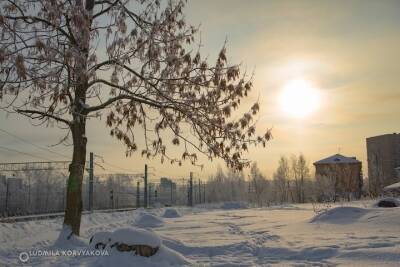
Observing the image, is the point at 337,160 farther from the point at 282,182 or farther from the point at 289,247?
the point at 289,247

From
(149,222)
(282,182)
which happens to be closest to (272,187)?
(282,182)

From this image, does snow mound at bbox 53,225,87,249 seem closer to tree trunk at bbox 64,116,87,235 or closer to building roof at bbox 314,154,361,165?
tree trunk at bbox 64,116,87,235

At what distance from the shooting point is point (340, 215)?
14367 mm

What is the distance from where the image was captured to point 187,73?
9.71 meters

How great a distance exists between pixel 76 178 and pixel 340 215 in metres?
8.04

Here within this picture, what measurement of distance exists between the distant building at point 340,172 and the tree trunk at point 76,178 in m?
48.6

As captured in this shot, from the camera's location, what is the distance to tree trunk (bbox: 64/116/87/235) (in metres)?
11.6

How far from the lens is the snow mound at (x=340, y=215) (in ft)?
45.2

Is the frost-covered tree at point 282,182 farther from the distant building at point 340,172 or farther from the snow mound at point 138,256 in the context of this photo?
the snow mound at point 138,256

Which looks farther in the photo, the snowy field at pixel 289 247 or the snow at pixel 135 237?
the snow at pixel 135 237

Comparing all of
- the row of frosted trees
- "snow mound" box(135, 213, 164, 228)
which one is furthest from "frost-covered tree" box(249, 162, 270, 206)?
"snow mound" box(135, 213, 164, 228)

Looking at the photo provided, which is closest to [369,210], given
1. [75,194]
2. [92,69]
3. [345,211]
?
[345,211]

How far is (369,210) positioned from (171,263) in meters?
8.71

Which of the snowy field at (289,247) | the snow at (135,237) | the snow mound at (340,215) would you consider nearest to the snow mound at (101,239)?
the snow at (135,237)
